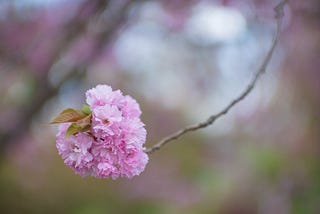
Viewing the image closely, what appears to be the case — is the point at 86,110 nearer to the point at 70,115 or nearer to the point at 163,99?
the point at 70,115

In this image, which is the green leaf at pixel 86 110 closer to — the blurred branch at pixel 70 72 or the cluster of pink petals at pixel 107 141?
the cluster of pink petals at pixel 107 141

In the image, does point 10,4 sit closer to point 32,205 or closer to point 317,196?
point 32,205

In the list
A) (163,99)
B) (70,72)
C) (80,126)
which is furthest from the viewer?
(163,99)

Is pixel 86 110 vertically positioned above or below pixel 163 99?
above

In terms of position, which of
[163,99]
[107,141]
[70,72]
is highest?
[70,72]

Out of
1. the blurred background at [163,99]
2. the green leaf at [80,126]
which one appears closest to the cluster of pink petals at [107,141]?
the green leaf at [80,126]

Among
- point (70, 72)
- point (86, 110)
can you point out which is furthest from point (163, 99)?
point (86, 110)

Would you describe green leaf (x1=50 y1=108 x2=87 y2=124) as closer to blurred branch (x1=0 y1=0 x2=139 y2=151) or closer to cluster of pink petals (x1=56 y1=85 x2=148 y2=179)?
cluster of pink petals (x1=56 y1=85 x2=148 y2=179)

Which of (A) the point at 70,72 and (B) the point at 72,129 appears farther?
(A) the point at 70,72
